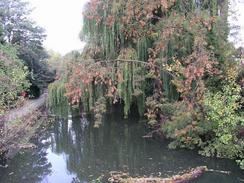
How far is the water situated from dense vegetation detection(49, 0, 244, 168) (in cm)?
58

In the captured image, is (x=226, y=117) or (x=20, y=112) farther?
(x=20, y=112)

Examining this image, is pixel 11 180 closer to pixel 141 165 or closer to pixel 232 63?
pixel 141 165

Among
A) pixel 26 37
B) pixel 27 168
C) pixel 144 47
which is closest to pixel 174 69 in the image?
pixel 144 47

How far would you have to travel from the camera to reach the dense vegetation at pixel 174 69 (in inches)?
315

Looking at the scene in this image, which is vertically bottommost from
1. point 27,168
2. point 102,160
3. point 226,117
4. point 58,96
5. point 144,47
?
point 27,168

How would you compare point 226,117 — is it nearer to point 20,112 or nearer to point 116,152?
point 116,152

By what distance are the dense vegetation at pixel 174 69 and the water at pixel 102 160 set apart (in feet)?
1.91

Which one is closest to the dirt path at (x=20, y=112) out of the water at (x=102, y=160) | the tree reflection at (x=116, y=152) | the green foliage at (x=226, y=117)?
the water at (x=102, y=160)

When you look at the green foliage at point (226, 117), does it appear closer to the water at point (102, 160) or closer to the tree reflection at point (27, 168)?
the water at point (102, 160)

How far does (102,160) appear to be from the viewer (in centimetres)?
1155

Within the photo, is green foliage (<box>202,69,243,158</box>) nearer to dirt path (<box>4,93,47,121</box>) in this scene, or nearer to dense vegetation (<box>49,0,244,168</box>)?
dense vegetation (<box>49,0,244,168</box>)

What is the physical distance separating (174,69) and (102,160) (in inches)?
142

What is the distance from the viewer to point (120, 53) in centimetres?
1366

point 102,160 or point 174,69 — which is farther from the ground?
point 174,69
